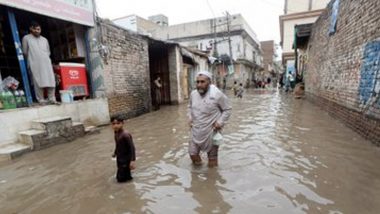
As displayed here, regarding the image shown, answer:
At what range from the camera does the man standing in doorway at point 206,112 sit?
12.8 ft

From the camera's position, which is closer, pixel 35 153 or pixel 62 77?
pixel 35 153

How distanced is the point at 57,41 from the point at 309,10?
27300 mm

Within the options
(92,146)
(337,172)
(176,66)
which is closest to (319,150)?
(337,172)

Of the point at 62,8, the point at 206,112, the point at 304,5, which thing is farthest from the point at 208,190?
the point at 304,5

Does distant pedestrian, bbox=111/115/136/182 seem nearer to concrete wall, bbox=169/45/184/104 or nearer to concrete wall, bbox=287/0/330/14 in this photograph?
concrete wall, bbox=169/45/184/104

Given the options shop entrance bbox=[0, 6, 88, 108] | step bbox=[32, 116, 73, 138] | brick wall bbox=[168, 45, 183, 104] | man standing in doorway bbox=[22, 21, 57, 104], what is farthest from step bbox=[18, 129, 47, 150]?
brick wall bbox=[168, 45, 183, 104]

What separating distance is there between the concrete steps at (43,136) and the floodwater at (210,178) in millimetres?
253

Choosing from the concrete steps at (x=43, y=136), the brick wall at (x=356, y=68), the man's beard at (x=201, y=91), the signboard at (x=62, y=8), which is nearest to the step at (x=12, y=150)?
the concrete steps at (x=43, y=136)

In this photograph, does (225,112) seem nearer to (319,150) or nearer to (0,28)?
(319,150)

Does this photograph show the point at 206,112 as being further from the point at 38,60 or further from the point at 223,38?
the point at 223,38

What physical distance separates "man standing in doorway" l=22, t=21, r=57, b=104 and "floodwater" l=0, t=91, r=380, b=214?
1793 mm

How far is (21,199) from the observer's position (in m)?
3.40

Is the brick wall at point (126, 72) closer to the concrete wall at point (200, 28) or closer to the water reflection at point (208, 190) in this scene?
the water reflection at point (208, 190)

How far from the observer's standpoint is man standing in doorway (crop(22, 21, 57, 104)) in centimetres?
624
